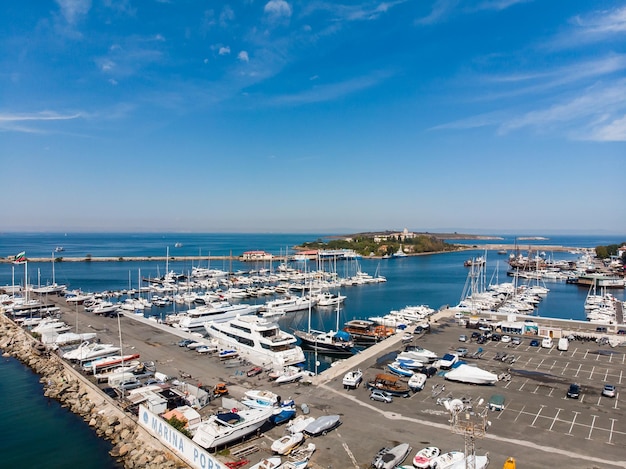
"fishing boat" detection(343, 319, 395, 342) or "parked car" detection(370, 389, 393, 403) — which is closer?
"parked car" detection(370, 389, 393, 403)

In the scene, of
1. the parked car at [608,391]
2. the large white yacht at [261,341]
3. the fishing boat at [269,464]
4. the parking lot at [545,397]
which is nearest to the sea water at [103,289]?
the large white yacht at [261,341]

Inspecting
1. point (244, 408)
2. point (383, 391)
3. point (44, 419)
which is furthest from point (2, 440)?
point (383, 391)

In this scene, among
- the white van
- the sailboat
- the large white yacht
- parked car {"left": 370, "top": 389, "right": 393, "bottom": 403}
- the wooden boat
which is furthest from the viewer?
the sailboat

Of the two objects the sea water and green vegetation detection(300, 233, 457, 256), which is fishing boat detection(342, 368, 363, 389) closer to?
the sea water

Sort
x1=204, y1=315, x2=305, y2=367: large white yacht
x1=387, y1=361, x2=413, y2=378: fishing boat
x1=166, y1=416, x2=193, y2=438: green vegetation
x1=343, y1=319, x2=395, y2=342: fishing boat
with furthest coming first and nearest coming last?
x1=343, y1=319, x2=395, y2=342: fishing boat → x1=204, y1=315, x2=305, y2=367: large white yacht → x1=387, y1=361, x2=413, y2=378: fishing boat → x1=166, y1=416, x2=193, y2=438: green vegetation

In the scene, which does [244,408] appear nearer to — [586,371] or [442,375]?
[442,375]

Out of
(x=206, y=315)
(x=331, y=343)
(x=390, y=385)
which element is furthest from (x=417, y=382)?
(x=206, y=315)

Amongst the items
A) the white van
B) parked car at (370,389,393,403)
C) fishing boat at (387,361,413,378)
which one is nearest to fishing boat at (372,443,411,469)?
parked car at (370,389,393,403)
